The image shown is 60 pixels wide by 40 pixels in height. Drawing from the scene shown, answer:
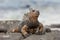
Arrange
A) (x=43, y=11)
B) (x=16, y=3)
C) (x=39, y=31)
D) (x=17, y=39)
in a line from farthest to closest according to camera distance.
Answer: (x=16, y=3)
(x=43, y=11)
(x=39, y=31)
(x=17, y=39)

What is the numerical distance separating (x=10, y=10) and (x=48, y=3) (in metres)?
1.31

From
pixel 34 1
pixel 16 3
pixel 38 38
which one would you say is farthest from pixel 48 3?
pixel 38 38

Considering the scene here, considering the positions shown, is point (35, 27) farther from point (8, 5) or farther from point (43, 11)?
point (8, 5)

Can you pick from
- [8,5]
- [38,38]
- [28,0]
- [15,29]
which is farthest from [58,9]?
[38,38]

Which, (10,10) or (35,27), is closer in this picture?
(35,27)

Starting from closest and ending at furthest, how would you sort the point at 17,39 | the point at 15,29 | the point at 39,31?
the point at 17,39
the point at 39,31
the point at 15,29

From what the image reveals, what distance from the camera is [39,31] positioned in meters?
3.54

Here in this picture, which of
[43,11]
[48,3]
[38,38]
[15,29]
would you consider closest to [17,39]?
[38,38]

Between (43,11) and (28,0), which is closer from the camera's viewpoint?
(43,11)

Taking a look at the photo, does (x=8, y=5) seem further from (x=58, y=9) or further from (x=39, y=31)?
(x=39, y=31)

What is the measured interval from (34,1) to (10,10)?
871 mm

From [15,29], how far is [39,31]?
1.88 feet

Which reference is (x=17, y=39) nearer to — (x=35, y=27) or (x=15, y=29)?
(x=35, y=27)

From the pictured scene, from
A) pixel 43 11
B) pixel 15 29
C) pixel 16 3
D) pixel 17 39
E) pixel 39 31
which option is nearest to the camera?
pixel 17 39
